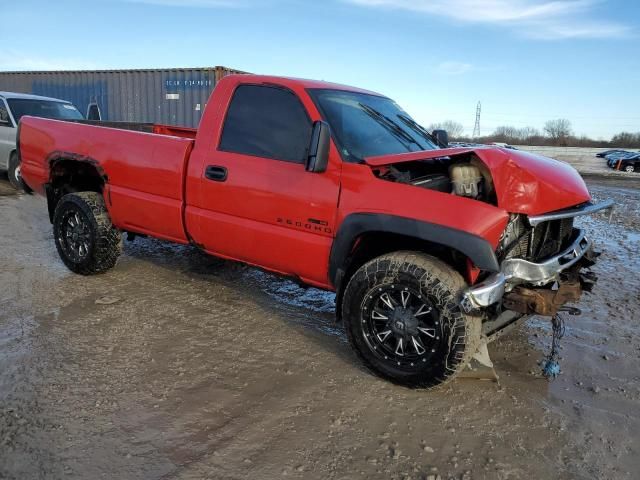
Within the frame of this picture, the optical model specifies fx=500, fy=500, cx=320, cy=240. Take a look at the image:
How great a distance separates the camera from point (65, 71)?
1731cm

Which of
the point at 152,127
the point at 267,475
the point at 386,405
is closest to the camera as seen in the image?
the point at 267,475

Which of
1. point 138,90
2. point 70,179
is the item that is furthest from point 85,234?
point 138,90

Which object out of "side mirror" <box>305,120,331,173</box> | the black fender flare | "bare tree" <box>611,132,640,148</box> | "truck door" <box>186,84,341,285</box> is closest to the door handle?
"truck door" <box>186,84,341,285</box>

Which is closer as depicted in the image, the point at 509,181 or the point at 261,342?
the point at 509,181

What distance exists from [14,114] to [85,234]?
6194mm

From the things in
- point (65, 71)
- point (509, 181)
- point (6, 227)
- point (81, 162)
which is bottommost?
point (6, 227)

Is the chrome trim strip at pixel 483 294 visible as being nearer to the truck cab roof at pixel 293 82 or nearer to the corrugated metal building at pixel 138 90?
the truck cab roof at pixel 293 82

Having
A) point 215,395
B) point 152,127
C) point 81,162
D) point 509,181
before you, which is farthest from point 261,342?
point 152,127

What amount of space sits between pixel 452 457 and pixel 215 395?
1406 mm

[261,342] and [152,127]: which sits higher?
[152,127]

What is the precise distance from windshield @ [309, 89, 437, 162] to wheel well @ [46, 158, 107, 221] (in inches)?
101

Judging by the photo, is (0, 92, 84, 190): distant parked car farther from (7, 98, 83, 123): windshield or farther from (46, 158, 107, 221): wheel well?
(46, 158, 107, 221): wheel well

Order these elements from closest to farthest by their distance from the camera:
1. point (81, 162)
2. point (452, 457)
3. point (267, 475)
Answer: point (267, 475) < point (452, 457) < point (81, 162)

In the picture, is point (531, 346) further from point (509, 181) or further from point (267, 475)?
point (267, 475)
